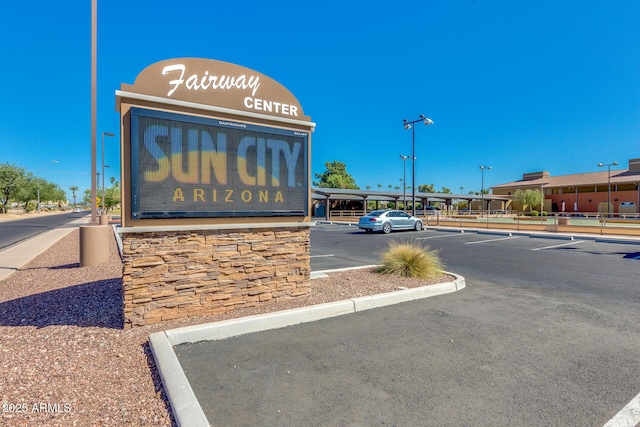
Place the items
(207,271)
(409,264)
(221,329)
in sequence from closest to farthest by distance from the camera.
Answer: (221,329) → (207,271) → (409,264)

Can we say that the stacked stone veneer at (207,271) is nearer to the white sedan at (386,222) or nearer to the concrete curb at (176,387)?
the concrete curb at (176,387)

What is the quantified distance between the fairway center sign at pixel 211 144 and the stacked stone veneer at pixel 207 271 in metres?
0.33

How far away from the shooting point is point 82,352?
12.5 feet

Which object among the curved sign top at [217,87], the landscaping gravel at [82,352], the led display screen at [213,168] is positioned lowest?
the landscaping gravel at [82,352]

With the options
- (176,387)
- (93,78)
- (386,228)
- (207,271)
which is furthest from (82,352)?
(386,228)

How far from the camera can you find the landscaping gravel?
2746 mm

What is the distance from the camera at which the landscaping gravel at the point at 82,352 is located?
9.01 ft

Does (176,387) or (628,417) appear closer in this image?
(628,417)

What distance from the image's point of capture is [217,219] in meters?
5.18

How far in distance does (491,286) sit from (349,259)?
4.92 m

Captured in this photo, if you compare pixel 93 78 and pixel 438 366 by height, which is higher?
pixel 93 78

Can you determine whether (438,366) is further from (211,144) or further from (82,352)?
(211,144)

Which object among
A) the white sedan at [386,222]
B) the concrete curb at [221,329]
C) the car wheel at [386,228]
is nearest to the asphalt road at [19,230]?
the concrete curb at [221,329]

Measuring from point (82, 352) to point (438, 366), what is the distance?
13.0ft
